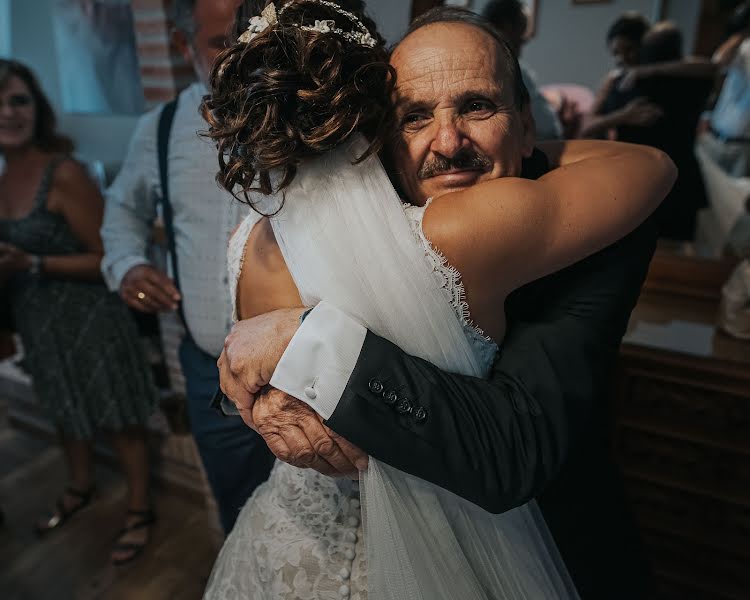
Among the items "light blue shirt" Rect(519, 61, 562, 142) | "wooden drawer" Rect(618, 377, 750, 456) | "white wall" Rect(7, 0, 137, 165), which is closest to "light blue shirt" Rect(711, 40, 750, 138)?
"light blue shirt" Rect(519, 61, 562, 142)

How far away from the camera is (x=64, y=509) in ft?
8.74

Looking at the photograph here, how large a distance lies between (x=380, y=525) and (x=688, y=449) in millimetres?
1488

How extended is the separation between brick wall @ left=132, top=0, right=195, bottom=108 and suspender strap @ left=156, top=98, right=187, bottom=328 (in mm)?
444

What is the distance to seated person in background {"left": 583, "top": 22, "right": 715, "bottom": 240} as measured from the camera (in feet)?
6.60

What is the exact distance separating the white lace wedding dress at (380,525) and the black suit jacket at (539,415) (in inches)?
2.4

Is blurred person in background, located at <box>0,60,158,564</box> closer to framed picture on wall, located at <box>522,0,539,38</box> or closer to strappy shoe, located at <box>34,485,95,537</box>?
strappy shoe, located at <box>34,485,95,537</box>

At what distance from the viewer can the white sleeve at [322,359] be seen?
698 mm

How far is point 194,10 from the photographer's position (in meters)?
1.65

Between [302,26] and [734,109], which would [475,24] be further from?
[734,109]

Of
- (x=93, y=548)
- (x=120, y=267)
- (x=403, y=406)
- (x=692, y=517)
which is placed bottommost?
(x=93, y=548)

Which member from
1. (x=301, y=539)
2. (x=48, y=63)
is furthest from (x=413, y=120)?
(x=48, y=63)

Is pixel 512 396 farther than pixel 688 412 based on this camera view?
No

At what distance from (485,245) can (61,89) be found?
4.59 metres

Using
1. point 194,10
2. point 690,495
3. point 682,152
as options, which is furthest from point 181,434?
point 682,152
